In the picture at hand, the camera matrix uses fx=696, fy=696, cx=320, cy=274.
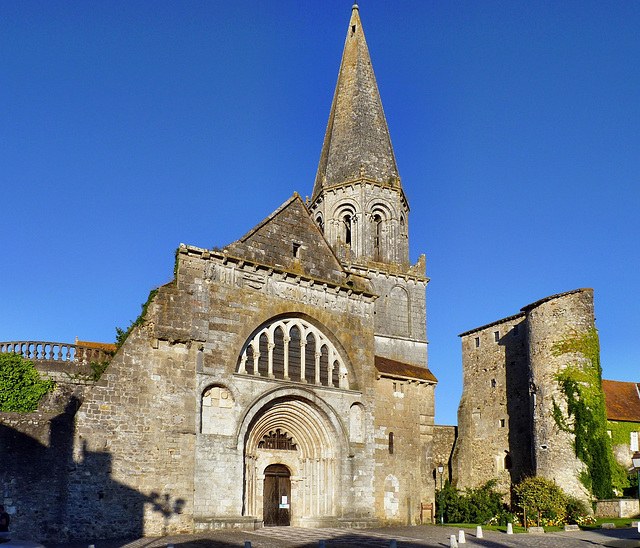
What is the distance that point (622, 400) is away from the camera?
130ft

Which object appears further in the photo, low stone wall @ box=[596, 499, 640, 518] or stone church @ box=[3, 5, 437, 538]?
low stone wall @ box=[596, 499, 640, 518]

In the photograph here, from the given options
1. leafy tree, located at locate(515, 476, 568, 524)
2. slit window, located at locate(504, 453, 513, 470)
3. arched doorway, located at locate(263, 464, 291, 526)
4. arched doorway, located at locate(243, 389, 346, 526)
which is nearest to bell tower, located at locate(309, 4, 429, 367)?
slit window, located at locate(504, 453, 513, 470)

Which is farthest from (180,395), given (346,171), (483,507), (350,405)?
(346,171)

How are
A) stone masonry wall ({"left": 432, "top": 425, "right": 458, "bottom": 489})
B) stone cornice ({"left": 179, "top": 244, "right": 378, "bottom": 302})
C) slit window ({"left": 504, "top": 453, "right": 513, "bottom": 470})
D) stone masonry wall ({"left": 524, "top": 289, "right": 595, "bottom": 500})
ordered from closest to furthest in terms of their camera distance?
stone cornice ({"left": 179, "top": 244, "right": 378, "bottom": 302}) < stone masonry wall ({"left": 524, "top": 289, "right": 595, "bottom": 500}) < slit window ({"left": 504, "top": 453, "right": 513, "bottom": 470}) < stone masonry wall ({"left": 432, "top": 425, "right": 458, "bottom": 489})

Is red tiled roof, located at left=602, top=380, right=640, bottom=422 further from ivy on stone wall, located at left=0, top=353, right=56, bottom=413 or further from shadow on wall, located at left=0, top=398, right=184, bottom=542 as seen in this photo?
ivy on stone wall, located at left=0, top=353, right=56, bottom=413

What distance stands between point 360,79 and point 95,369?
28.5 metres

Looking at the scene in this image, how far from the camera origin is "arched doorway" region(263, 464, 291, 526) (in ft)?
84.8

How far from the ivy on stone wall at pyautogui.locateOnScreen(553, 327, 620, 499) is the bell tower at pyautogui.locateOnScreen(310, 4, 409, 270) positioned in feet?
37.6

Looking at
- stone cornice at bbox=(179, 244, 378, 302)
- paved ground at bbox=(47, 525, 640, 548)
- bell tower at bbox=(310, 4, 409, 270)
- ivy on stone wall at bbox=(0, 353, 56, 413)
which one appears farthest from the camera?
bell tower at bbox=(310, 4, 409, 270)

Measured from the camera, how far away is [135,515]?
21375 mm

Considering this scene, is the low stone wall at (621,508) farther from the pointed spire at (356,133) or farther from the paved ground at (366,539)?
the pointed spire at (356,133)

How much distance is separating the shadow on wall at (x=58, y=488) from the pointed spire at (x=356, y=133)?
24.5m

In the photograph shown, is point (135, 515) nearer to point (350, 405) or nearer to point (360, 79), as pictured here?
point (350, 405)

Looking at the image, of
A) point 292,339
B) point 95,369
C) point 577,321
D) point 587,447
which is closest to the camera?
point 95,369
